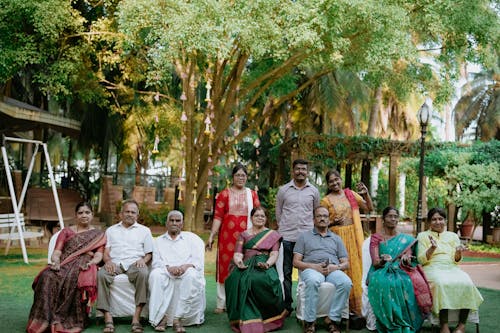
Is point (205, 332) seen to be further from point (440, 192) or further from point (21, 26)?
point (440, 192)

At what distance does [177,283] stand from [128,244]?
65 cm

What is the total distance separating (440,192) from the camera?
59.5ft

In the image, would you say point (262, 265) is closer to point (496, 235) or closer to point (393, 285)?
point (393, 285)

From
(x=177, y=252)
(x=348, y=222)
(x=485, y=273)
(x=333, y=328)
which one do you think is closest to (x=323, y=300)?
(x=333, y=328)

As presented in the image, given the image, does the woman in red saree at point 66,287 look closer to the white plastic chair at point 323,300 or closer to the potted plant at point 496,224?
the white plastic chair at point 323,300

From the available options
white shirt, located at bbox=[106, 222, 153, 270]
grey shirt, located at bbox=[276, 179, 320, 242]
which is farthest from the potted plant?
white shirt, located at bbox=[106, 222, 153, 270]

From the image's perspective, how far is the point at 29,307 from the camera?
7.20 m

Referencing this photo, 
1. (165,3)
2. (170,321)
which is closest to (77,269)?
(170,321)

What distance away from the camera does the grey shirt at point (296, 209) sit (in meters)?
6.88

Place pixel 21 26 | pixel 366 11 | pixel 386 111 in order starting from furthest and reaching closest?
pixel 386 111 < pixel 21 26 < pixel 366 11

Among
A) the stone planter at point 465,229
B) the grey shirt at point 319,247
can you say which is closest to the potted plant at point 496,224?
the stone planter at point 465,229

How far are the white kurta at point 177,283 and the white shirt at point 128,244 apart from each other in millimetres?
134

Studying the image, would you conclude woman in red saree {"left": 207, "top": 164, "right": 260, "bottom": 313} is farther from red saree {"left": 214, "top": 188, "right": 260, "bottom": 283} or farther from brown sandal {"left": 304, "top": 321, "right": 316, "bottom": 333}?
brown sandal {"left": 304, "top": 321, "right": 316, "bottom": 333}

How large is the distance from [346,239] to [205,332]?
6.02 ft
